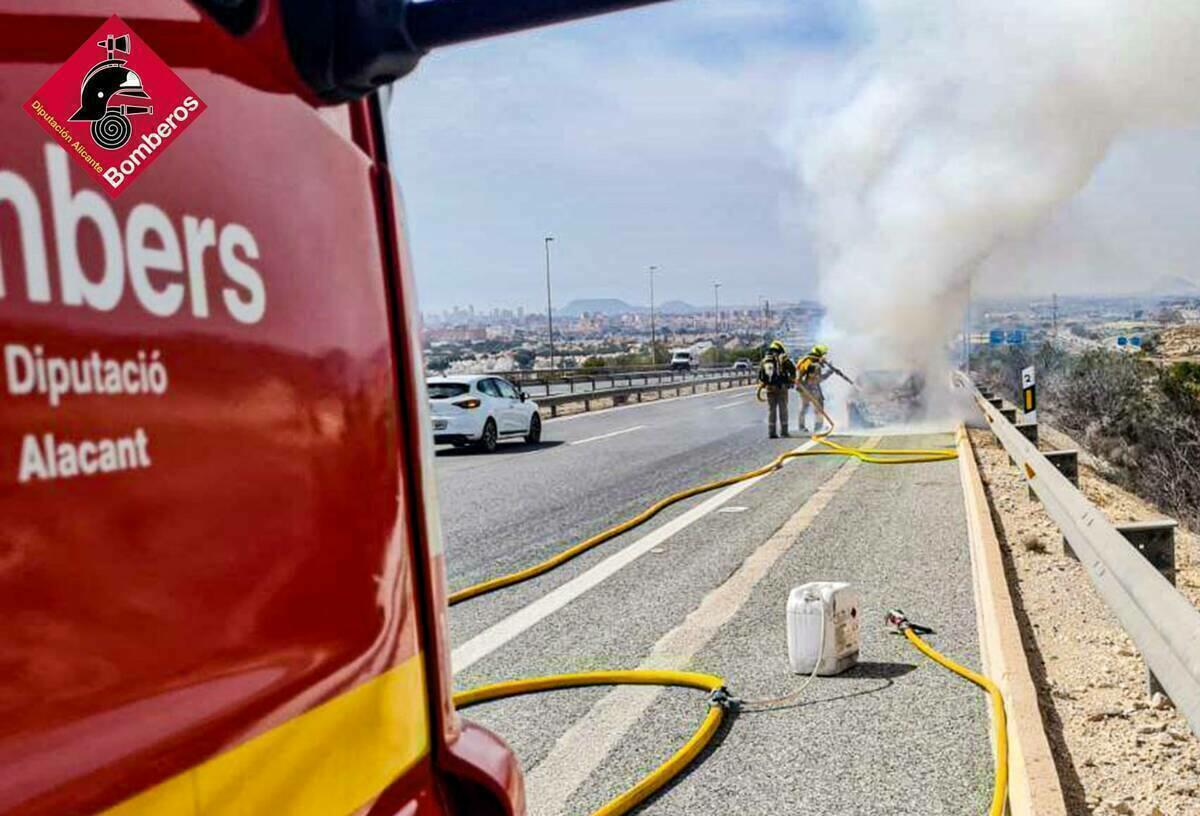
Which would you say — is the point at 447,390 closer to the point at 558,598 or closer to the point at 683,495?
the point at 683,495

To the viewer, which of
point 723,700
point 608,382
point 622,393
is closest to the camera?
point 723,700

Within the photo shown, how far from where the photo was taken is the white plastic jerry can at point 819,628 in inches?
247

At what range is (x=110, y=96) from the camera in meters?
1.47

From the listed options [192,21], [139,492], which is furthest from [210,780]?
[192,21]

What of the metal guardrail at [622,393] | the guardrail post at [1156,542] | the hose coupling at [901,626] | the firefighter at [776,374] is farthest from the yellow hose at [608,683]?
the metal guardrail at [622,393]

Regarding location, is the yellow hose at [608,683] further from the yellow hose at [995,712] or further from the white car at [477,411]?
the white car at [477,411]

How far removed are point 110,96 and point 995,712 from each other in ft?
15.6

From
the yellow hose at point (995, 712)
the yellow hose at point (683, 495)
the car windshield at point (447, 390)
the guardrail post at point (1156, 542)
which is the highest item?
the car windshield at point (447, 390)

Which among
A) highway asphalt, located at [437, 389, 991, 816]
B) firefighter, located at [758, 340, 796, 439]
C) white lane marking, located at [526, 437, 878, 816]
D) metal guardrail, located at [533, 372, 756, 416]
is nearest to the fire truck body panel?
white lane marking, located at [526, 437, 878, 816]

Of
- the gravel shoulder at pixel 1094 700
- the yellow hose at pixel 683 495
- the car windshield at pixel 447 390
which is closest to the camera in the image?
the gravel shoulder at pixel 1094 700

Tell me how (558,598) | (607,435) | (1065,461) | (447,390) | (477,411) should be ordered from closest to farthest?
1. (558,598)
2. (1065,461)
3. (477,411)
4. (447,390)
5. (607,435)

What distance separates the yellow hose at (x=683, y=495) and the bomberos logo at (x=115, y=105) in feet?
22.9


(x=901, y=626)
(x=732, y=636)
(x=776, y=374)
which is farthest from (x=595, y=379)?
(x=901, y=626)

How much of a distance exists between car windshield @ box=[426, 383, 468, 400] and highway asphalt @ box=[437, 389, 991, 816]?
660 centimetres
